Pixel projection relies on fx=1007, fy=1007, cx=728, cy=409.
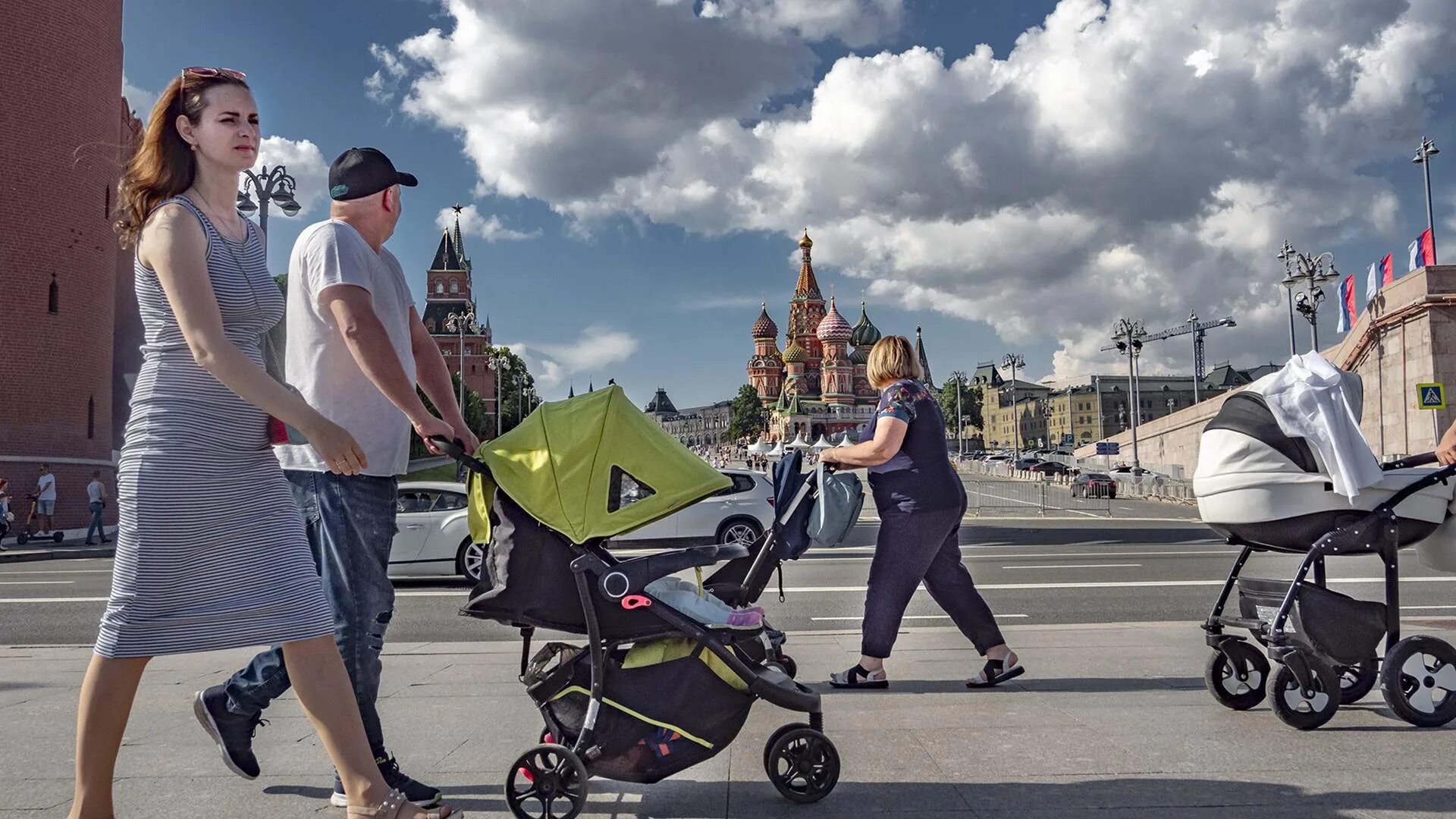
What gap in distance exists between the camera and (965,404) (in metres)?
154

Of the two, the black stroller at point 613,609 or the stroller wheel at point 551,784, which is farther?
the black stroller at point 613,609

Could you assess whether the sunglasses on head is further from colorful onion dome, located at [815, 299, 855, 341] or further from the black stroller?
colorful onion dome, located at [815, 299, 855, 341]

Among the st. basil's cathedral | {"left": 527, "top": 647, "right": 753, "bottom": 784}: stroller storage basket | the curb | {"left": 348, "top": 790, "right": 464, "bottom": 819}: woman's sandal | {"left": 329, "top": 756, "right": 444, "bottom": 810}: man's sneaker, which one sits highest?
the st. basil's cathedral

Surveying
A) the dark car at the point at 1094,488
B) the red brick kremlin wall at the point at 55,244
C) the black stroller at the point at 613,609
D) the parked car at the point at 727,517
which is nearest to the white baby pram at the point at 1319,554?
the black stroller at the point at 613,609

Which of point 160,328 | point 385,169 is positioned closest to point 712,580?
point 385,169

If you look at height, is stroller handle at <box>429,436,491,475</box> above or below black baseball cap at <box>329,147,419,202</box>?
below

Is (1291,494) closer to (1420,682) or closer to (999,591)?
(1420,682)

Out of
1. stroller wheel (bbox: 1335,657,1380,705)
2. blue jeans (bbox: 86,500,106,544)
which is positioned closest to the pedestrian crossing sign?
stroller wheel (bbox: 1335,657,1380,705)

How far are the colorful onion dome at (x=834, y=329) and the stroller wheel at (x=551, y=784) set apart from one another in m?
154

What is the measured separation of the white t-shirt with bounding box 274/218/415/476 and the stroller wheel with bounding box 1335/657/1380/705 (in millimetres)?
3877

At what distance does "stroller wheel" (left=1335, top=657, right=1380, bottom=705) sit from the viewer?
13.9 feet

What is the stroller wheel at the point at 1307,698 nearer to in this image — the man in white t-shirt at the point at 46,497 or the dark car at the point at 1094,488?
the man in white t-shirt at the point at 46,497

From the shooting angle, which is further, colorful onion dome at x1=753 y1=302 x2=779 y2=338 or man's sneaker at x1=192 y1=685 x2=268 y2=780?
colorful onion dome at x1=753 y1=302 x2=779 y2=338

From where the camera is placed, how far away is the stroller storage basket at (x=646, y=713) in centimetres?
308
